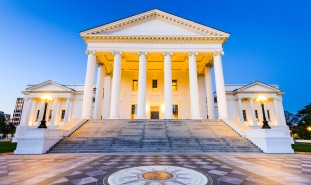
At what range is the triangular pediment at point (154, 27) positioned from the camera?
22.4 m

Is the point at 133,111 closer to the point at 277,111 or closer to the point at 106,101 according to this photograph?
the point at 106,101

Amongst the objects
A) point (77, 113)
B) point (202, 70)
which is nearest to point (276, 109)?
point (202, 70)

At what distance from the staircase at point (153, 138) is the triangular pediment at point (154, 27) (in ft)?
40.9

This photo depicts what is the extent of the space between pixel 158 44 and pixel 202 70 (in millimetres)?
9866

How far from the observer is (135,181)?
172 inches

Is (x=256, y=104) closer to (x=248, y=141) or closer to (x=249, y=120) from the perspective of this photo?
(x=249, y=120)

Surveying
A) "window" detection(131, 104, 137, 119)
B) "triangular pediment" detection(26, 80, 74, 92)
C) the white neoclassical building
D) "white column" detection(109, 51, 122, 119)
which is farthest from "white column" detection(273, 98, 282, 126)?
"triangular pediment" detection(26, 80, 74, 92)

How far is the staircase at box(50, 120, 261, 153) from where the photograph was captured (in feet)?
37.6

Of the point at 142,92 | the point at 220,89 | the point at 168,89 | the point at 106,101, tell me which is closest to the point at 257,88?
the point at 220,89

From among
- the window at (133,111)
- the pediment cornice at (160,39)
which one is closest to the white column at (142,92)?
the pediment cornice at (160,39)

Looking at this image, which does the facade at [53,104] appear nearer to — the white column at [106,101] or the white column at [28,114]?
the white column at [28,114]

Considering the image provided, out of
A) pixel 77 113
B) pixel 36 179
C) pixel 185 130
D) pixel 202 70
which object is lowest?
pixel 36 179

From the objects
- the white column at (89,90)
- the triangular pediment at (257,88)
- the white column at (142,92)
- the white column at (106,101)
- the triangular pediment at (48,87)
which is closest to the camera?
the white column at (142,92)

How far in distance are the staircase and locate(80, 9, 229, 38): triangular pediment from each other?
40.9ft
